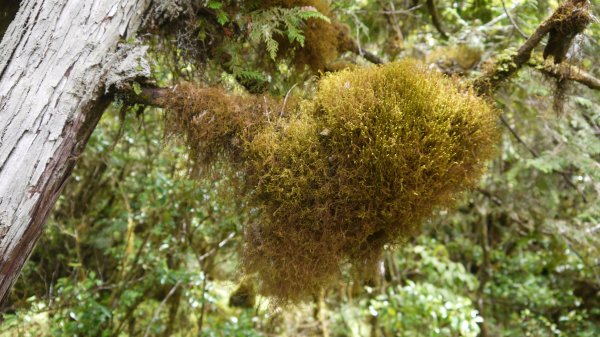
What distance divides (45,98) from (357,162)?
1.45m

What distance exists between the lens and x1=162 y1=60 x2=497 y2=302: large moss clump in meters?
1.90

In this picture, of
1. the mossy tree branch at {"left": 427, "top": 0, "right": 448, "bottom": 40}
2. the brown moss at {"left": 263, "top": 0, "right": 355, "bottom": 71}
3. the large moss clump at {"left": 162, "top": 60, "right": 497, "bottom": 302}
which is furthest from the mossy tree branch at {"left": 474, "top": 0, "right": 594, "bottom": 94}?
the mossy tree branch at {"left": 427, "top": 0, "right": 448, "bottom": 40}

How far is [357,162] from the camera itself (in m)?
1.93

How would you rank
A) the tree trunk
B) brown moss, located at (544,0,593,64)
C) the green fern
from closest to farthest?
the tree trunk
brown moss, located at (544,0,593,64)
the green fern

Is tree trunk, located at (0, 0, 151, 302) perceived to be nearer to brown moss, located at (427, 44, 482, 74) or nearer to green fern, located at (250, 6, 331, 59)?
green fern, located at (250, 6, 331, 59)

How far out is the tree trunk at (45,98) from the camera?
1.79 m

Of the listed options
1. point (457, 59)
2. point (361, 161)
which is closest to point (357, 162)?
point (361, 161)

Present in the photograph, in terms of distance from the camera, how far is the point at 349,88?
2014 millimetres

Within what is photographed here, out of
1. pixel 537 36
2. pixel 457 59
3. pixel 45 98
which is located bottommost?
pixel 45 98

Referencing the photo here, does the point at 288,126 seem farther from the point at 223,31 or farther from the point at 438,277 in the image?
the point at 438,277

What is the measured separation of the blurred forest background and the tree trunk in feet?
0.72

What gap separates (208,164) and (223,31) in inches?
39.1

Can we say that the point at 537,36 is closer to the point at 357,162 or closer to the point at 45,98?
the point at 357,162

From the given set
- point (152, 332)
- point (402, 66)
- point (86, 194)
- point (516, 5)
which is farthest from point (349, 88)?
point (86, 194)
